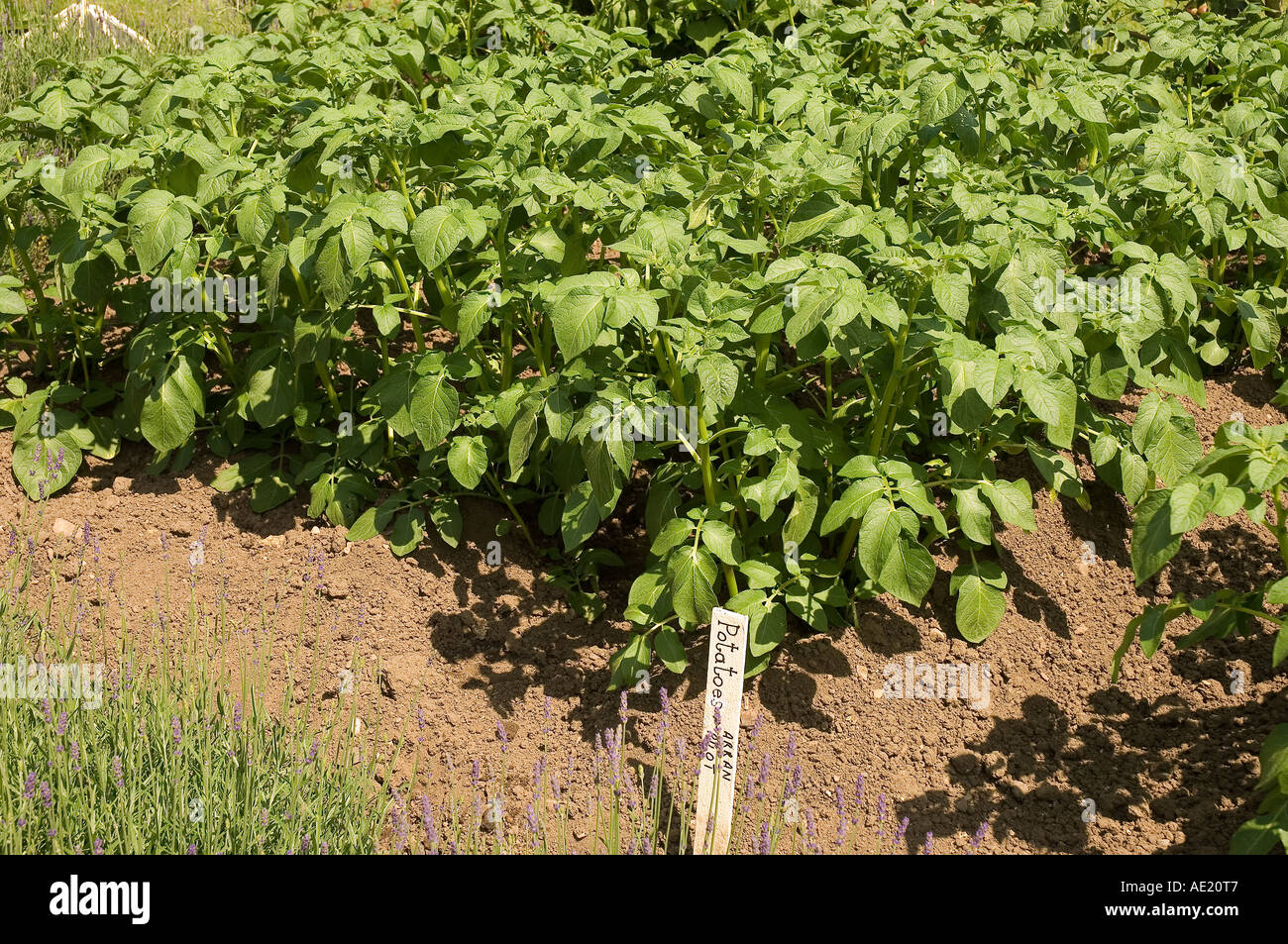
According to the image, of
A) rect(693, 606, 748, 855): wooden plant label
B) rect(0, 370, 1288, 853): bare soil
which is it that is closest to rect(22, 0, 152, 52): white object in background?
rect(0, 370, 1288, 853): bare soil

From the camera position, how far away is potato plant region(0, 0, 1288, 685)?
264 centimetres

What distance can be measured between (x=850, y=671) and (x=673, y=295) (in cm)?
93

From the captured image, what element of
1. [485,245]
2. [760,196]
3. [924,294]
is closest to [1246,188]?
[924,294]

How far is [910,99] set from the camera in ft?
10.5

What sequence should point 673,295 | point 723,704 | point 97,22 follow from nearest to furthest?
point 723,704 → point 673,295 → point 97,22

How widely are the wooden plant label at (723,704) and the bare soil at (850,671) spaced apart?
0.36 meters

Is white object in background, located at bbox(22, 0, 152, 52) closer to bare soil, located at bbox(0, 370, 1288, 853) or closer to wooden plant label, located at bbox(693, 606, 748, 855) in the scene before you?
bare soil, located at bbox(0, 370, 1288, 853)

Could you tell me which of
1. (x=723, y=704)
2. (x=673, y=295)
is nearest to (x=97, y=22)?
(x=673, y=295)

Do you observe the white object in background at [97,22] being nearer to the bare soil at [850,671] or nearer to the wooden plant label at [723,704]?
the bare soil at [850,671]

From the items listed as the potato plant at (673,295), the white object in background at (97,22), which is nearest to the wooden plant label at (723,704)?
the potato plant at (673,295)

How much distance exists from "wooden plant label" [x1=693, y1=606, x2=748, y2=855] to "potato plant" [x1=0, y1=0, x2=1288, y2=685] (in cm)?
33

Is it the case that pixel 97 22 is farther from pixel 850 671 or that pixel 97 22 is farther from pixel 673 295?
pixel 850 671

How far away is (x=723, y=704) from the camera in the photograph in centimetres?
226

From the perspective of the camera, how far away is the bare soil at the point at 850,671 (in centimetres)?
260
